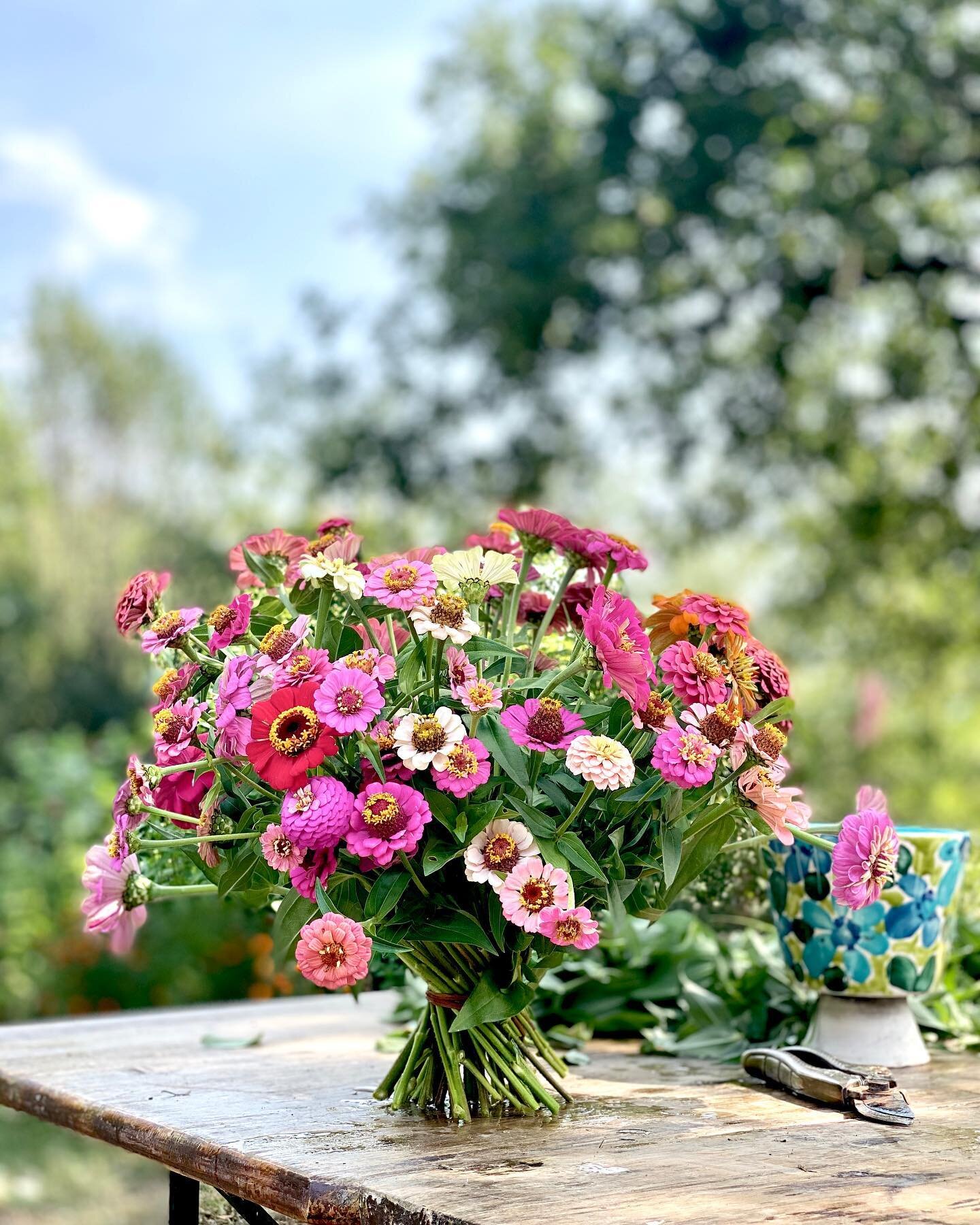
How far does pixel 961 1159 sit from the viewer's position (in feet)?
3.32

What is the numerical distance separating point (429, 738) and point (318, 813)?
10 cm

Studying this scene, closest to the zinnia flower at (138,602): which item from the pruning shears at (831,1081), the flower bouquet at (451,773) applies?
the flower bouquet at (451,773)

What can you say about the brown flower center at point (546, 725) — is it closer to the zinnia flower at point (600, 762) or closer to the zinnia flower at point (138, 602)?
the zinnia flower at point (600, 762)

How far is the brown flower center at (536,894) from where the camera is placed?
102cm

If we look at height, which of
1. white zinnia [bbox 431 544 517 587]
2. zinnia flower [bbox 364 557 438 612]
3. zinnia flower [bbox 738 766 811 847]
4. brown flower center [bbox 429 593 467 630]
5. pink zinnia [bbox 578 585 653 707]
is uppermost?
white zinnia [bbox 431 544 517 587]

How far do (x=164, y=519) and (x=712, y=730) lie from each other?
9.68 m

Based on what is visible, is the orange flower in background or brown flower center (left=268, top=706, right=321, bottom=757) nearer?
brown flower center (left=268, top=706, right=321, bottom=757)

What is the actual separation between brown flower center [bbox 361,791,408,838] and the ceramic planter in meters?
0.57

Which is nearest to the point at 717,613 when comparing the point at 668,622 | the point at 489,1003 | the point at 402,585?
the point at 668,622

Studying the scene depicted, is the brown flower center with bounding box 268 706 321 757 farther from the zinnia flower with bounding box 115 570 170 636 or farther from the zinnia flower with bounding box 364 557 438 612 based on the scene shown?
the zinnia flower with bounding box 115 570 170 636

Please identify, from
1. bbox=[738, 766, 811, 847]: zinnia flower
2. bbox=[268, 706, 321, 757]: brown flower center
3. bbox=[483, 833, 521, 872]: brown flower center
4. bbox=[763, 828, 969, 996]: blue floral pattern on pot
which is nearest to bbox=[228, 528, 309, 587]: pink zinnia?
bbox=[268, 706, 321, 757]: brown flower center

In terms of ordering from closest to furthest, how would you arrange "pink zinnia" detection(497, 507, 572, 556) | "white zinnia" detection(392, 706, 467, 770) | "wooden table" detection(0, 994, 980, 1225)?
1. "wooden table" detection(0, 994, 980, 1225)
2. "white zinnia" detection(392, 706, 467, 770)
3. "pink zinnia" detection(497, 507, 572, 556)

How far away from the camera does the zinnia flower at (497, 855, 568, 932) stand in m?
1.02

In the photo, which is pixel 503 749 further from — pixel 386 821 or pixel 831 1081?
pixel 831 1081
